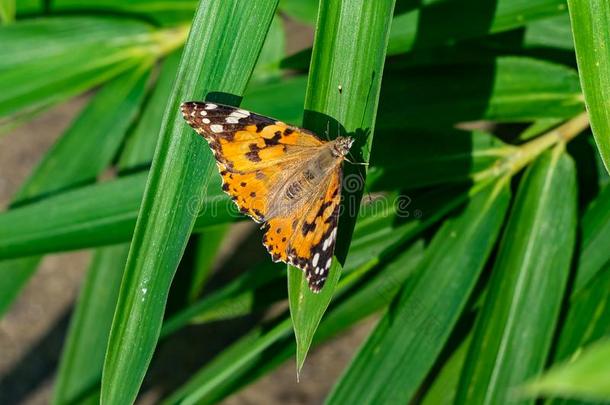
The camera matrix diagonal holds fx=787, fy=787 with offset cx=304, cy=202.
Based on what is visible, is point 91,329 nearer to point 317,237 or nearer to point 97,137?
point 97,137

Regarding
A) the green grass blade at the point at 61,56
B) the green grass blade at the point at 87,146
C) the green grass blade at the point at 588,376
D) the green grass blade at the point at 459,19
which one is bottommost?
the green grass blade at the point at 87,146

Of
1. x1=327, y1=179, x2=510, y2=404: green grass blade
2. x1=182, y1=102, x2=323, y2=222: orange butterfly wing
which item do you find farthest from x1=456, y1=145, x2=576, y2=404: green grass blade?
x1=182, y1=102, x2=323, y2=222: orange butterfly wing

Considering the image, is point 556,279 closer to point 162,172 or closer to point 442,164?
point 442,164

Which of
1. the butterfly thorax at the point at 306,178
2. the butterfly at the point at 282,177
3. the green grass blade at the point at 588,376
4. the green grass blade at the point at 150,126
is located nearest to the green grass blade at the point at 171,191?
the butterfly at the point at 282,177

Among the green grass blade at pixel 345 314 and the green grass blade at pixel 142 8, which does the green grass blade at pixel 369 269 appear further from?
the green grass blade at pixel 142 8

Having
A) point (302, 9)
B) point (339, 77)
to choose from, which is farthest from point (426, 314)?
point (302, 9)

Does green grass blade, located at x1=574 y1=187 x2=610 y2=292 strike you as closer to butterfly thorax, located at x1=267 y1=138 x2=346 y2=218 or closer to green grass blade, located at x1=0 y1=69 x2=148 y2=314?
butterfly thorax, located at x1=267 y1=138 x2=346 y2=218
